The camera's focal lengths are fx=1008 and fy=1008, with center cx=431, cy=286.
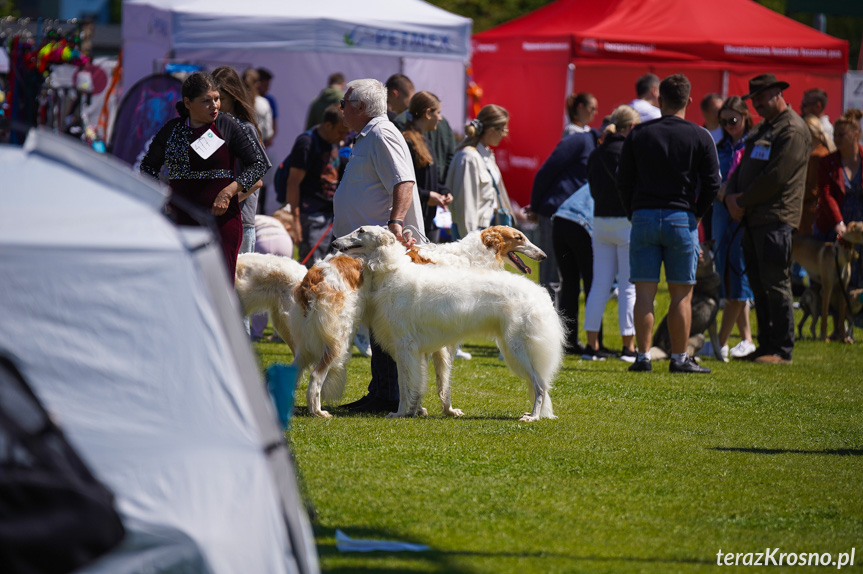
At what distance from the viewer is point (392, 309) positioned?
19.6 ft

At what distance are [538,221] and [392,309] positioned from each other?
160 inches

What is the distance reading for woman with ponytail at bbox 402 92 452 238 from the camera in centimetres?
748

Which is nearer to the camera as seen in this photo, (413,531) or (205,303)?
(205,303)

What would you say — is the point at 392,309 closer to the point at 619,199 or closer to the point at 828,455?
the point at 828,455

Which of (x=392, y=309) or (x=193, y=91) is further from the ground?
(x=193, y=91)

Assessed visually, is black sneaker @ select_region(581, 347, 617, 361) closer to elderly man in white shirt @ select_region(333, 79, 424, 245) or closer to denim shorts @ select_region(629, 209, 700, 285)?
denim shorts @ select_region(629, 209, 700, 285)

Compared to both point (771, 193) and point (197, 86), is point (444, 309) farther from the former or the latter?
point (771, 193)

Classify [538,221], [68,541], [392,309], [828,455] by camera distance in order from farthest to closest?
[538,221], [392,309], [828,455], [68,541]

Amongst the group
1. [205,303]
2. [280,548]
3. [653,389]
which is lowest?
[653,389]

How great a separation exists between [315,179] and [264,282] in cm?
182

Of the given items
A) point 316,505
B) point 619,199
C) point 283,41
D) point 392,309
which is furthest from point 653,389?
point 283,41

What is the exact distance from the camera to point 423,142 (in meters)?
7.64

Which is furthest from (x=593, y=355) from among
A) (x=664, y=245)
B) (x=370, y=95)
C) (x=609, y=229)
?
(x=370, y=95)

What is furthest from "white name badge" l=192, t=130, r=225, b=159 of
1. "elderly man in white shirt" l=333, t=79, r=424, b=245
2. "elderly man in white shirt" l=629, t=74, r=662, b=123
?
"elderly man in white shirt" l=629, t=74, r=662, b=123
